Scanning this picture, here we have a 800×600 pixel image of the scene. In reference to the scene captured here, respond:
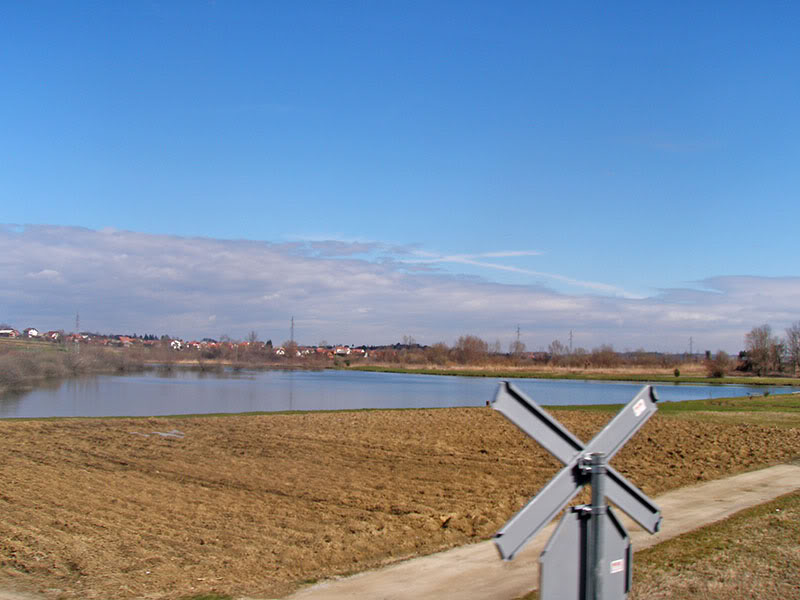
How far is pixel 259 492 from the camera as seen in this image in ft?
41.5

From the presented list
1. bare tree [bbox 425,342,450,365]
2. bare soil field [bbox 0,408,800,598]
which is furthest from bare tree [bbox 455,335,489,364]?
bare soil field [bbox 0,408,800,598]

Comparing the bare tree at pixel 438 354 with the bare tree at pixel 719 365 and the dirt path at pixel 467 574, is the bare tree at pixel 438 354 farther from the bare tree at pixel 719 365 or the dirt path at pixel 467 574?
the dirt path at pixel 467 574

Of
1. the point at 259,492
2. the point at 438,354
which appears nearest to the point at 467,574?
the point at 259,492

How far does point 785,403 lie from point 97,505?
3733 cm

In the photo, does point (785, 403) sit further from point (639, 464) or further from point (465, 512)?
point (465, 512)

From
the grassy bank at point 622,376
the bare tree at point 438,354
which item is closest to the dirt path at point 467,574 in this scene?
the grassy bank at point 622,376

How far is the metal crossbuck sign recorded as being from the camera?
299 cm

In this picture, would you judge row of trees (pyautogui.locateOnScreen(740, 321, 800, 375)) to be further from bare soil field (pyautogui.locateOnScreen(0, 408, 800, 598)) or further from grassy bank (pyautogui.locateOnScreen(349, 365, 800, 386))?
bare soil field (pyautogui.locateOnScreen(0, 408, 800, 598))

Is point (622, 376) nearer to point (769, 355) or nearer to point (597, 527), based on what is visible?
point (769, 355)

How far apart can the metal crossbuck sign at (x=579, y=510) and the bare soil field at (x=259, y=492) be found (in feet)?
15.8

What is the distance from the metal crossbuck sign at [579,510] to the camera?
299 cm

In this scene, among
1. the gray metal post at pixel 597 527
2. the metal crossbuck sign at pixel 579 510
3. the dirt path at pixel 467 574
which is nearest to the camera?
the metal crossbuck sign at pixel 579 510

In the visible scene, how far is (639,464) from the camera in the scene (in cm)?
1620

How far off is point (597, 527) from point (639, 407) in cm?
56
